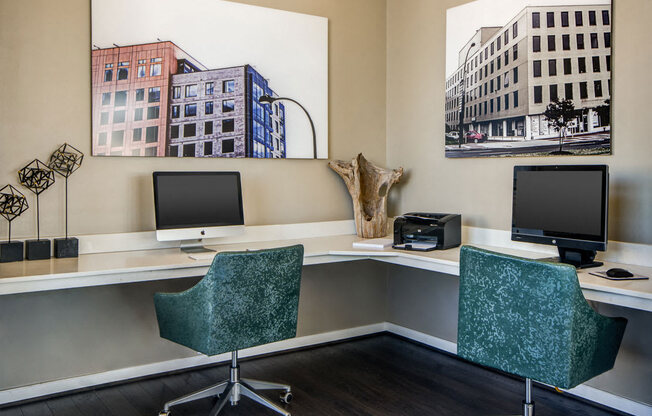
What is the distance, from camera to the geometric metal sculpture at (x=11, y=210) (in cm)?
269

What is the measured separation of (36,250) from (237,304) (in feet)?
3.77

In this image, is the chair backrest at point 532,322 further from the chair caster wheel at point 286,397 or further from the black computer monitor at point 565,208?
the chair caster wheel at point 286,397

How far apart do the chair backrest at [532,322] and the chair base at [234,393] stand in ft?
3.39

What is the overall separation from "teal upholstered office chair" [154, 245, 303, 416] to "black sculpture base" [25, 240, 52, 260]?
0.71m

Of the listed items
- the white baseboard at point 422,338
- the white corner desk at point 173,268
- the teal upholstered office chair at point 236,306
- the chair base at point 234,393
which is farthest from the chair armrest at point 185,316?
the white baseboard at point 422,338

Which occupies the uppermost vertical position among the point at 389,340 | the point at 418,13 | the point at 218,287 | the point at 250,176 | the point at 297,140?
the point at 418,13

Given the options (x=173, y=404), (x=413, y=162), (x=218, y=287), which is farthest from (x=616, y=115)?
(x=173, y=404)

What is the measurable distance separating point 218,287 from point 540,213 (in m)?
1.71

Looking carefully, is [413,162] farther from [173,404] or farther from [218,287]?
[173,404]

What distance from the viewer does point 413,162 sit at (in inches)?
158

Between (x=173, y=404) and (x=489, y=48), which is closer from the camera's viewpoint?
(x=173, y=404)

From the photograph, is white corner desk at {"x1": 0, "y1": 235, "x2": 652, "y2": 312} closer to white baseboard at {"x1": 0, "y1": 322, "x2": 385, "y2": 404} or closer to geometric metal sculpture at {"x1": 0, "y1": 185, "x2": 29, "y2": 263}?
geometric metal sculpture at {"x1": 0, "y1": 185, "x2": 29, "y2": 263}

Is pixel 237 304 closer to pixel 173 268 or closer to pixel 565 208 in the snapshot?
pixel 173 268

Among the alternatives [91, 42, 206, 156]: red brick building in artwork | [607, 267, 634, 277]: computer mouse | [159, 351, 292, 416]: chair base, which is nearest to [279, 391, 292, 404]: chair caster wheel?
[159, 351, 292, 416]: chair base
